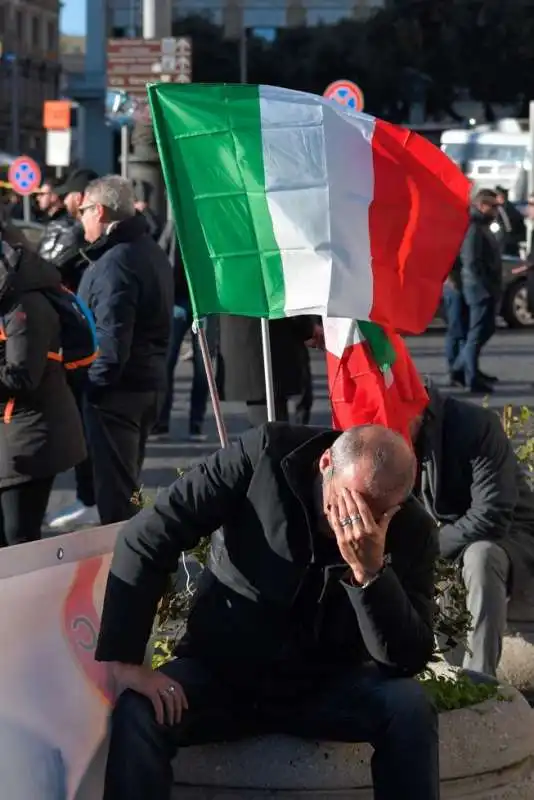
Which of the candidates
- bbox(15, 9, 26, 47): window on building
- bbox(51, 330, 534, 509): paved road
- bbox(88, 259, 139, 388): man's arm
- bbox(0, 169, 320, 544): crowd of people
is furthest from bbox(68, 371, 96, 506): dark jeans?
bbox(15, 9, 26, 47): window on building

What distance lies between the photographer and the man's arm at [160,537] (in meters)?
3.60

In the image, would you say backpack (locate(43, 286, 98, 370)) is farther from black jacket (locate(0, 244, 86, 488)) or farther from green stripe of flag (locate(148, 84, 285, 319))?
green stripe of flag (locate(148, 84, 285, 319))

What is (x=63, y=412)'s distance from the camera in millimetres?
6383

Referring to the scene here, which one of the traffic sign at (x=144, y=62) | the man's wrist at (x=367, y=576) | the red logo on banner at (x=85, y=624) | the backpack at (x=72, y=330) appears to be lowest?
the red logo on banner at (x=85, y=624)

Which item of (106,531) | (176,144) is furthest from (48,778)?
(176,144)

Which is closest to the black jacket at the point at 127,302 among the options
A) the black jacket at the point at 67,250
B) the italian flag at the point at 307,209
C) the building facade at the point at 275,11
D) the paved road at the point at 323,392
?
the black jacket at the point at 67,250

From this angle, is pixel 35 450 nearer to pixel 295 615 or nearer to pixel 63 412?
pixel 63 412

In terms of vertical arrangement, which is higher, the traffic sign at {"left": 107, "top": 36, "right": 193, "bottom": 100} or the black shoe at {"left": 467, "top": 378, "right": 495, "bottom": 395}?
the traffic sign at {"left": 107, "top": 36, "right": 193, "bottom": 100}

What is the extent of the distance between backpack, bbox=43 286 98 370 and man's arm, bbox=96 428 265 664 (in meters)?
2.58

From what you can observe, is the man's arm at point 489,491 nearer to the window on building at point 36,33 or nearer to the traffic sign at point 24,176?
the traffic sign at point 24,176

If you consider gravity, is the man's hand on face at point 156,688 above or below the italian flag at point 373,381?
below

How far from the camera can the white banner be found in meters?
3.30

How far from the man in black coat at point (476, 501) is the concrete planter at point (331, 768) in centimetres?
88

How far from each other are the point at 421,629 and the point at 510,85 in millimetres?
69836
